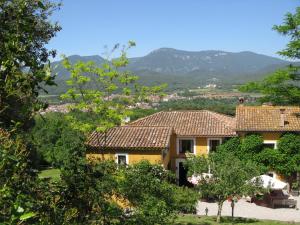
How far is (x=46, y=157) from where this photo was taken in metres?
57.3

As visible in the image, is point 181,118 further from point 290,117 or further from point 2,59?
point 2,59

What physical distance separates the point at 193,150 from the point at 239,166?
12327mm

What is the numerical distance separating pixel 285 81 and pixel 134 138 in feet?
37.7

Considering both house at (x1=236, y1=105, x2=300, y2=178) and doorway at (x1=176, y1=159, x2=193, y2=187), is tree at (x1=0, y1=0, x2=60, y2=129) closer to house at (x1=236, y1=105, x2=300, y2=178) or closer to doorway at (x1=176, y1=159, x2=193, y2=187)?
house at (x1=236, y1=105, x2=300, y2=178)

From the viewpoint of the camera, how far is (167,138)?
27.7 metres

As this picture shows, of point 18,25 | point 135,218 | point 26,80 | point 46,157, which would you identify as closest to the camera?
point 26,80

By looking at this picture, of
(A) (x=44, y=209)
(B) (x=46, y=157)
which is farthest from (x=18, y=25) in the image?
(B) (x=46, y=157)

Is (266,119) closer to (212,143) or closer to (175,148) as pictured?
(212,143)

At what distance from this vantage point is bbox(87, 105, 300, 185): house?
27.5 meters

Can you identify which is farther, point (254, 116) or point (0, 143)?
point (254, 116)

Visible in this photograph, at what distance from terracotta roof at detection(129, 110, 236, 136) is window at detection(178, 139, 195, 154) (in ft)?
2.49

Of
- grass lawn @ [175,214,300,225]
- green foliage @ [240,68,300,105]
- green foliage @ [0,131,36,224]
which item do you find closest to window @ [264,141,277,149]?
grass lawn @ [175,214,300,225]

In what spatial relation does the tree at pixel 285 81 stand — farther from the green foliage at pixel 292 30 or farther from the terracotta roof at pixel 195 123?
the terracotta roof at pixel 195 123

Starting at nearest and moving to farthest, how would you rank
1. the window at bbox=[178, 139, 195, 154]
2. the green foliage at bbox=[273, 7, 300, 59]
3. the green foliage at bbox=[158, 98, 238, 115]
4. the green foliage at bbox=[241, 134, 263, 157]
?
1. the green foliage at bbox=[273, 7, 300, 59]
2. the green foliage at bbox=[241, 134, 263, 157]
3. the window at bbox=[178, 139, 195, 154]
4. the green foliage at bbox=[158, 98, 238, 115]
